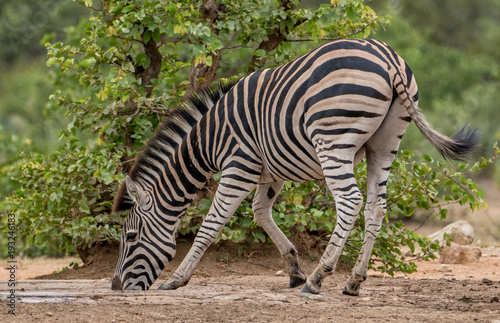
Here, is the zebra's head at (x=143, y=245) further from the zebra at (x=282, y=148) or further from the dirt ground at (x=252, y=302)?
the dirt ground at (x=252, y=302)

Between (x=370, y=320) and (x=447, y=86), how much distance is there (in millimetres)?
22210

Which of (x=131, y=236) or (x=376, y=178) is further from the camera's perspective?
(x=131, y=236)

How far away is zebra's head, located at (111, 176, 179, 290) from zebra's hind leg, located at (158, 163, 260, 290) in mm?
340

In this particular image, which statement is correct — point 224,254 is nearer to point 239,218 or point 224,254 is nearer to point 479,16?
point 239,218

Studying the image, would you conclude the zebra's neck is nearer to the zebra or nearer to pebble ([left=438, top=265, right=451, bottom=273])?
the zebra

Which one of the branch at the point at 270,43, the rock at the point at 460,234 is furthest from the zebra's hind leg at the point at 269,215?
the rock at the point at 460,234

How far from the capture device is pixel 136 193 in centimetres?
593

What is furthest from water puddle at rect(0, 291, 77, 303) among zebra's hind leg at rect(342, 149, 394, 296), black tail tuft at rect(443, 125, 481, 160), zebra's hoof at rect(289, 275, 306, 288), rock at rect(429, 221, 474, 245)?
rock at rect(429, 221, 474, 245)

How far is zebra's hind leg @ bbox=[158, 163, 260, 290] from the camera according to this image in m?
5.62

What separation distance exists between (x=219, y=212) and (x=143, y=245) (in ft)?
2.79

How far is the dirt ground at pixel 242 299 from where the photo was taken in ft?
13.9

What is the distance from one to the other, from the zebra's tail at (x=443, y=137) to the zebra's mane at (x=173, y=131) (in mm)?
1931

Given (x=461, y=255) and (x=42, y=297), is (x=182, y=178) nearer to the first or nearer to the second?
(x=42, y=297)

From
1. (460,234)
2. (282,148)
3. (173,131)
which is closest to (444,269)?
(460,234)
